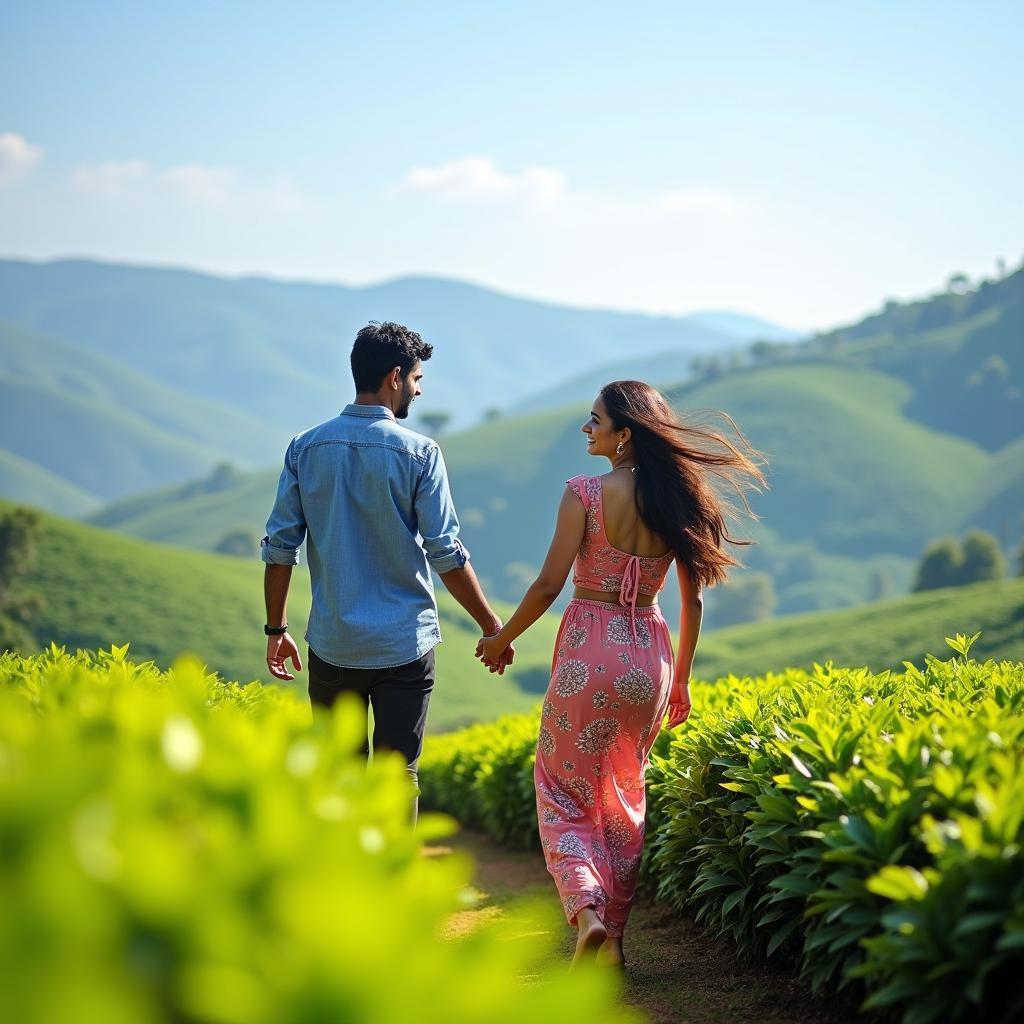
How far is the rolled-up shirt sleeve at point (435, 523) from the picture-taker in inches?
210

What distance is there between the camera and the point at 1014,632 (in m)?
49.3

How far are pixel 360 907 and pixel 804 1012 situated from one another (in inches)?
125

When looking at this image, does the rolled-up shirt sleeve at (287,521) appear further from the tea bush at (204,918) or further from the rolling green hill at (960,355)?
the rolling green hill at (960,355)

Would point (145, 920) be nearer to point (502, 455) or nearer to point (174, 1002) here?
point (174, 1002)

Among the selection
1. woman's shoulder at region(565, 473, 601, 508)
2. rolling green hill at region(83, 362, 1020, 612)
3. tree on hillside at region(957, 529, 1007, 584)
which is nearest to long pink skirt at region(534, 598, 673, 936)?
woman's shoulder at region(565, 473, 601, 508)

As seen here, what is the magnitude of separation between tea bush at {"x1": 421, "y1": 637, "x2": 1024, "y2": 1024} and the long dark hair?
0.76 m

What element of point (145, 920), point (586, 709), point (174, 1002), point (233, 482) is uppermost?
point (145, 920)

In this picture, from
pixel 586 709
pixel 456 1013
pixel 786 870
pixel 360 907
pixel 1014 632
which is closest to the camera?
pixel 360 907

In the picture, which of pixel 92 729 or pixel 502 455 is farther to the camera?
pixel 502 455

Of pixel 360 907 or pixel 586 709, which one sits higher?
pixel 360 907

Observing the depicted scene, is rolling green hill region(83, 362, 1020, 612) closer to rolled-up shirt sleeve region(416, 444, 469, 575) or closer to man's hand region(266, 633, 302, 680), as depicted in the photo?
man's hand region(266, 633, 302, 680)

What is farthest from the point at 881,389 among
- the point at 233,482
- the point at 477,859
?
the point at 477,859

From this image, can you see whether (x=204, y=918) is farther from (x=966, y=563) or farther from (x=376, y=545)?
(x=966, y=563)

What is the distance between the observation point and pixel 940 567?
8375 cm
